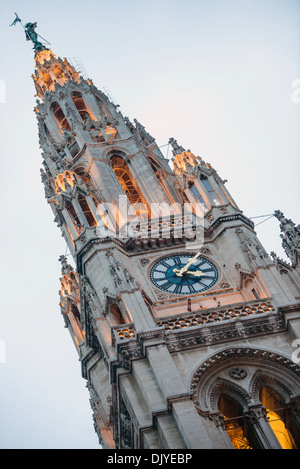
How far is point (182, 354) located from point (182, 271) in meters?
7.70

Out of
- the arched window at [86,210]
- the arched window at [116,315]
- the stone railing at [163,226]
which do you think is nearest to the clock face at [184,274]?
the stone railing at [163,226]

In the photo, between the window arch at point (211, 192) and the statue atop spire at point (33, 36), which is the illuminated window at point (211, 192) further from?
the statue atop spire at point (33, 36)

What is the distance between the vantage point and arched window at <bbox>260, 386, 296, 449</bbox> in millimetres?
38906

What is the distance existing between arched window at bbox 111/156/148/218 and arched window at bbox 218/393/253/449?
17414 millimetres

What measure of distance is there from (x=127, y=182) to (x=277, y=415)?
21.9 meters

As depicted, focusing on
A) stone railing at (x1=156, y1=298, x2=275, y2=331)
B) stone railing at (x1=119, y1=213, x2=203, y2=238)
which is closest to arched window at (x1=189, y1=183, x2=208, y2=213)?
stone railing at (x1=119, y1=213, x2=203, y2=238)

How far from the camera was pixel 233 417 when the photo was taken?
128 feet

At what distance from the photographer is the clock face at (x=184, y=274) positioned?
46062 millimetres

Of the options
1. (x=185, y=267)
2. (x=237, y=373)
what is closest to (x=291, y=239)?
(x=185, y=267)

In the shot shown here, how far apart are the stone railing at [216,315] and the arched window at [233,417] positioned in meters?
3.72

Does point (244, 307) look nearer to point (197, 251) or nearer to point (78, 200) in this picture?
point (197, 251)

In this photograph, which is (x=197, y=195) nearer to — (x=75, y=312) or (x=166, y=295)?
(x=166, y=295)

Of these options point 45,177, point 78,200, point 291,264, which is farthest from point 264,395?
point 45,177

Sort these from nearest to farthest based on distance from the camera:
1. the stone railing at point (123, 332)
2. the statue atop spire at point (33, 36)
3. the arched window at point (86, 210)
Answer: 1. the stone railing at point (123, 332)
2. the arched window at point (86, 210)
3. the statue atop spire at point (33, 36)
